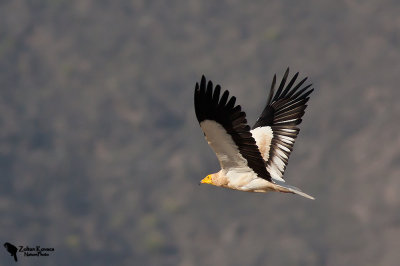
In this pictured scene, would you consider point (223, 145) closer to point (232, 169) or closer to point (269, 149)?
point (232, 169)

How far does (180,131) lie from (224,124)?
138 feet

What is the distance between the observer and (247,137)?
1511 cm

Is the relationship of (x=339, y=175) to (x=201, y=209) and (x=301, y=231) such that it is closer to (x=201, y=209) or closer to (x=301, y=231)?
(x=301, y=231)

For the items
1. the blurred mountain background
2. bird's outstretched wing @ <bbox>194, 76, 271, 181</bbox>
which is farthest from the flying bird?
the blurred mountain background

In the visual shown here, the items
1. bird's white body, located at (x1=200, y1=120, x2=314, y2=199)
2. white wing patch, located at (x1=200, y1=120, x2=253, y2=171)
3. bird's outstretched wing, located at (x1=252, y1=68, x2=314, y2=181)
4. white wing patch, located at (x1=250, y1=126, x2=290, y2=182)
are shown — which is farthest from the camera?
bird's outstretched wing, located at (x1=252, y1=68, x2=314, y2=181)

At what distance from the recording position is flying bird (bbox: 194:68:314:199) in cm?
1476

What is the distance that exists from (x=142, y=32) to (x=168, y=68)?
14.4 feet

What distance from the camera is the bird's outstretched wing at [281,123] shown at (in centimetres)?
1797

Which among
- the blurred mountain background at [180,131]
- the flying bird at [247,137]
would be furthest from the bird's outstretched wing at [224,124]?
the blurred mountain background at [180,131]

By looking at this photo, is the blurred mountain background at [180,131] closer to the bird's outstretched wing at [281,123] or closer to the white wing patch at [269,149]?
the bird's outstretched wing at [281,123]

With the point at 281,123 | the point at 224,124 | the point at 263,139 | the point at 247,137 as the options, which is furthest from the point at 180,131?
the point at 224,124

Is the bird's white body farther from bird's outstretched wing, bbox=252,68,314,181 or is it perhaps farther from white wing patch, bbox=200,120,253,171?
bird's outstretched wing, bbox=252,68,314,181

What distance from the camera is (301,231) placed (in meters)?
51.7

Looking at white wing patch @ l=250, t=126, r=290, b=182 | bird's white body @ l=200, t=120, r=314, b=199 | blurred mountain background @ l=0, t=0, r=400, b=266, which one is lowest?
bird's white body @ l=200, t=120, r=314, b=199
